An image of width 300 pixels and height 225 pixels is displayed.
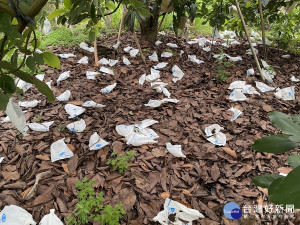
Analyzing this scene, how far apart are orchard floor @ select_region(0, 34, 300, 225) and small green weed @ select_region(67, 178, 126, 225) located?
0.19ft

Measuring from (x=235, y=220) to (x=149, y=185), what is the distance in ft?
1.43

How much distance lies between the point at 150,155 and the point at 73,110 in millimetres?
725

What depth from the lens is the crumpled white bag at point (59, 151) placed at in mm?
1312

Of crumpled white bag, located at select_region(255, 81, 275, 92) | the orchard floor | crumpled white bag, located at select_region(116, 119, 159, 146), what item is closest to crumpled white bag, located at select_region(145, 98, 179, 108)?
the orchard floor

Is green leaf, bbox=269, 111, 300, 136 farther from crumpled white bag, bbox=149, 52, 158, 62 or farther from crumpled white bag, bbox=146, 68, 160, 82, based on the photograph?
crumpled white bag, bbox=149, 52, 158, 62

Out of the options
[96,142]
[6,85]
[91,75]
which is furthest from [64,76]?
[6,85]

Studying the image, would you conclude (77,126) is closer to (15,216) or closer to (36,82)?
(15,216)

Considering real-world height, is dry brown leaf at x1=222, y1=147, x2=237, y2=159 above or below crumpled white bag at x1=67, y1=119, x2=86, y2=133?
below

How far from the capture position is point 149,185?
1.20 m

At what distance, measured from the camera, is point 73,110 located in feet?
5.61

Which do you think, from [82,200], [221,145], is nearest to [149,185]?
[82,200]

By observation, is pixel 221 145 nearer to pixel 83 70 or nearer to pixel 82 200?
pixel 82 200

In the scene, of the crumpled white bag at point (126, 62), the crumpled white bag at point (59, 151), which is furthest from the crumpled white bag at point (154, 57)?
the crumpled white bag at point (59, 151)

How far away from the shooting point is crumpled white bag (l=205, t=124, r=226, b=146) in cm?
148
